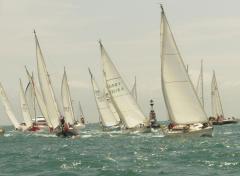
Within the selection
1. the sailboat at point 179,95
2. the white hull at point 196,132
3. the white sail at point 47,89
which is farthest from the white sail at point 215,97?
the white hull at point 196,132

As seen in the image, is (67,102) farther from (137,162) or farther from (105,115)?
(137,162)

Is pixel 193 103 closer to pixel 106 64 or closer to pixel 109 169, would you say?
pixel 106 64

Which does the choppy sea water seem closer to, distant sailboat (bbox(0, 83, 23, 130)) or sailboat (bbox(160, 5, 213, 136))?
sailboat (bbox(160, 5, 213, 136))

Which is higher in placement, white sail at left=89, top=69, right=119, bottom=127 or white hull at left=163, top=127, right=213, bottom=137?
white sail at left=89, top=69, right=119, bottom=127

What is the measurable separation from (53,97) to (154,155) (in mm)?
39807

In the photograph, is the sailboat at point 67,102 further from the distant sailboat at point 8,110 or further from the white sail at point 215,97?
the white sail at point 215,97

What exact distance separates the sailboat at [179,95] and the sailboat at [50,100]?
1875cm

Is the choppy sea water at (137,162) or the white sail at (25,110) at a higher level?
the white sail at (25,110)

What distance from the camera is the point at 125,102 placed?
79250 millimetres

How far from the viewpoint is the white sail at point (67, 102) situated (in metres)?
116

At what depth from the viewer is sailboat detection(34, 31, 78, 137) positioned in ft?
253

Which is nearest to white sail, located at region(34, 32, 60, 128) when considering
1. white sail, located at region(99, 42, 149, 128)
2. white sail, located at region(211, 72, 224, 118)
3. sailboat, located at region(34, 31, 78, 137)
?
sailboat, located at region(34, 31, 78, 137)

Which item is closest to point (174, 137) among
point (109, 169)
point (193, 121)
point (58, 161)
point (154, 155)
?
point (193, 121)

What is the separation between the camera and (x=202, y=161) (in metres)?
38.2
